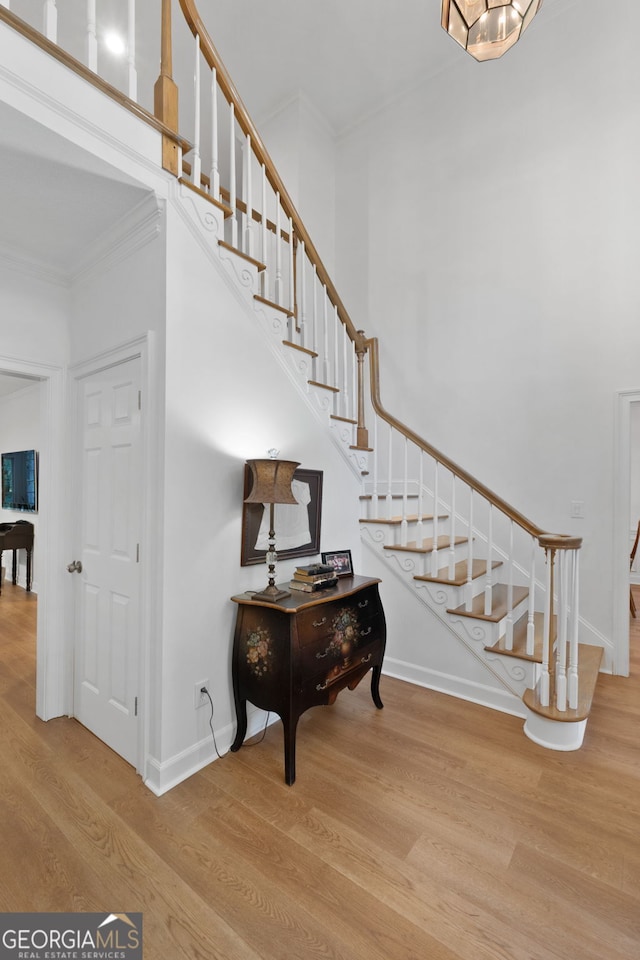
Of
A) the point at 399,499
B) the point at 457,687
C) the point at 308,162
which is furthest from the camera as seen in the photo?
the point at 308,162

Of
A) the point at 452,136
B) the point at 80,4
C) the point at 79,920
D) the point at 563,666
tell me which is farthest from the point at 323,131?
the point at 79,920

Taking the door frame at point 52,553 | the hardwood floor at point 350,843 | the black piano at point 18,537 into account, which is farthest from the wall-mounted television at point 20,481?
the hardwood floor at point 350,843

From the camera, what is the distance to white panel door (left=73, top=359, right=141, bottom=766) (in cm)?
219

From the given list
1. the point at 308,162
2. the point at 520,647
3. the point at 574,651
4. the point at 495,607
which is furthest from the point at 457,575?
the point at 308,162

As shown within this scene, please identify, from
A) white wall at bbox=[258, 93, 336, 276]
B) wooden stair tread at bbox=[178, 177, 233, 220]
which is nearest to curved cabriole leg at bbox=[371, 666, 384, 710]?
wooden stair tread at bbox=[178, 177, 233, 220]

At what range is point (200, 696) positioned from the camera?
213 cm

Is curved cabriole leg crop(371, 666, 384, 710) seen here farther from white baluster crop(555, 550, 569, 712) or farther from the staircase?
white baluster crop(555, 550, 569, 712)

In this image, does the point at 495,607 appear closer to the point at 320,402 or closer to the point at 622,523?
→ the point at 622,523

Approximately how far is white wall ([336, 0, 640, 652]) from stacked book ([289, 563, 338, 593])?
6.63ft

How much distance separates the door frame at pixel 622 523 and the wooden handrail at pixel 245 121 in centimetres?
222

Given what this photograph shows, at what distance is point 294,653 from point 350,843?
2.42 ft

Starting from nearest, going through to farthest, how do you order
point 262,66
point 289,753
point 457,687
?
point 289,753
point 457,687
point 262,66

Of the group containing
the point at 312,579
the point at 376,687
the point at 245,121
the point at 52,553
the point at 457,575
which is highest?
the point at 245,121

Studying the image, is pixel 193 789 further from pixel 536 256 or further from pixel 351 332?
pixel 536 256
